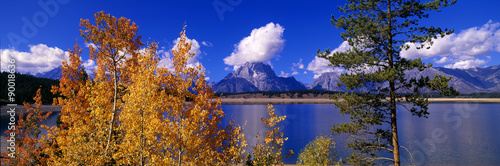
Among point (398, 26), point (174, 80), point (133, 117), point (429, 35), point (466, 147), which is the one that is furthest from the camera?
point (466, 147)

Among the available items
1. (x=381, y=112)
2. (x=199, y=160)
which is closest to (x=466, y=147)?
(x=381, y=112)

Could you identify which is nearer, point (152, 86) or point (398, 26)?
point (152, 86)

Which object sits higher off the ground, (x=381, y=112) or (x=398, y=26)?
(x=398, y=26)

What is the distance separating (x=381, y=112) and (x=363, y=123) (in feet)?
5.88

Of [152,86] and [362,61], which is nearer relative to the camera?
[152,86]

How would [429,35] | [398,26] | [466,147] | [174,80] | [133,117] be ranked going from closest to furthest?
[133,117]
[174,80]
[429,35]
[398,26]
[466,147]

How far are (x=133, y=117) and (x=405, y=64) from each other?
61.4ft

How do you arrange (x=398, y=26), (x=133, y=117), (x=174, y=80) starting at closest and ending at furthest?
(x=133, y=117) < (x=174, y=80) < (x=398, y=26)

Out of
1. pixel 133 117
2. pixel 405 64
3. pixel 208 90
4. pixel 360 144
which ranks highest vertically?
pixel 405 64

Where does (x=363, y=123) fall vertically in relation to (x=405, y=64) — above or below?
below

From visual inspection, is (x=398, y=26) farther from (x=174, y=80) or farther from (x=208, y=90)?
(x=174, y=80)

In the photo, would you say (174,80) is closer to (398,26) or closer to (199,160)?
(199,160)

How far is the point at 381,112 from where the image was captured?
19.4m

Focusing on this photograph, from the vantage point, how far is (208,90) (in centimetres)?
1383
